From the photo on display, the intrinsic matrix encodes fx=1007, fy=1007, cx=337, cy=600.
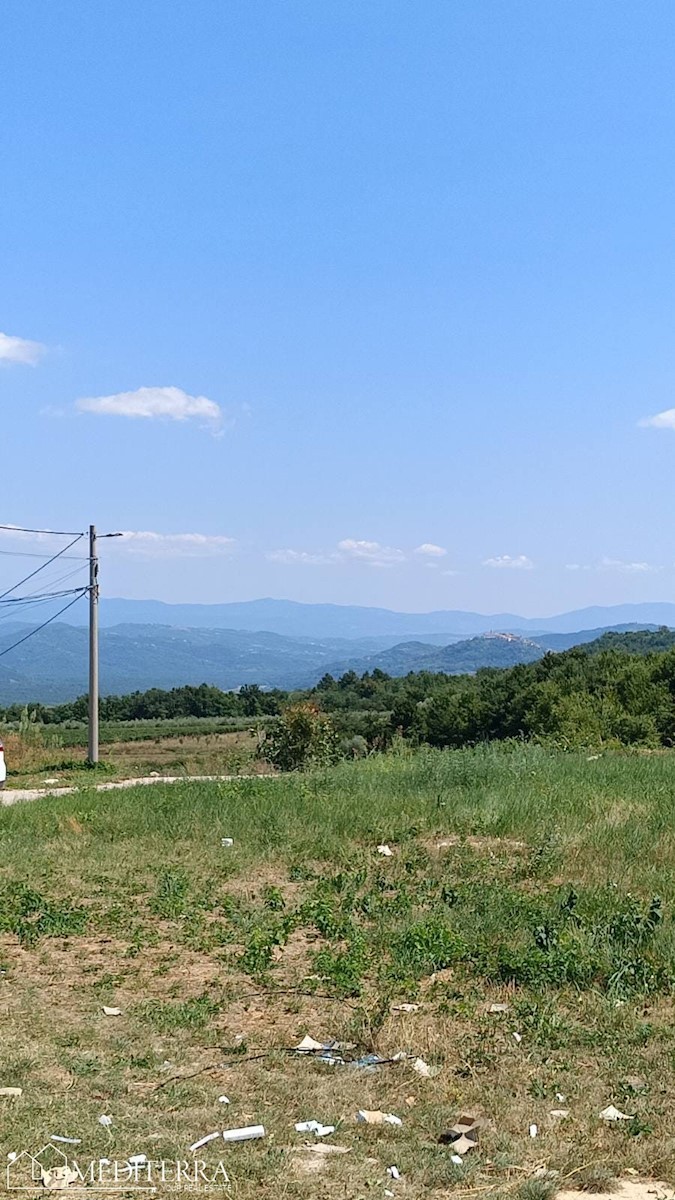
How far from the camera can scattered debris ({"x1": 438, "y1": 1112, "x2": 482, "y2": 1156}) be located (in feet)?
15.2

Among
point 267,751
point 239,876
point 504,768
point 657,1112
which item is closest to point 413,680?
point 267,751

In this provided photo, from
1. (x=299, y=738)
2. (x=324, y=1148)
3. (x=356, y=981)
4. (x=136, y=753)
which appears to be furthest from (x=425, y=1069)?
(x=136, y=753)

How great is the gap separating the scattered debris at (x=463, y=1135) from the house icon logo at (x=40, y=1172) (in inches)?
66.7

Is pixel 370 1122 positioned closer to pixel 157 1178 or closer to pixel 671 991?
pixel 157 1178

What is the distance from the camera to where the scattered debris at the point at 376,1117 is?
16.1ft

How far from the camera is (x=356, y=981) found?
6.88m

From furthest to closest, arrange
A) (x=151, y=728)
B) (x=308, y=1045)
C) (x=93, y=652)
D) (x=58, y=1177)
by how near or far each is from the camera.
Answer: (x=151, y=728) < (x=93, y=652) < (x=308, y=1045) < (x=58, y=1177)

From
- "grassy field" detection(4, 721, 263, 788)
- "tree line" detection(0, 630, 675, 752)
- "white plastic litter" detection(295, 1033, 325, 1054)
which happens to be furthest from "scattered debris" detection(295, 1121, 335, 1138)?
"tree line" detection(0, 630, 675, 752)

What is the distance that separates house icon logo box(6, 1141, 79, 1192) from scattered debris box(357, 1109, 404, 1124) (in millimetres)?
1414

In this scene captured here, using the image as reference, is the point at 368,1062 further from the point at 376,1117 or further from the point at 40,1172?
the point at 40,1172

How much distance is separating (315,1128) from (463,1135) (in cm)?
70

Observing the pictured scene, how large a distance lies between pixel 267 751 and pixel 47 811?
19.0 m

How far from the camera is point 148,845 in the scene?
36.2 feet

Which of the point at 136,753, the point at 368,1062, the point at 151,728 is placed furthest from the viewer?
the point at 151,728
